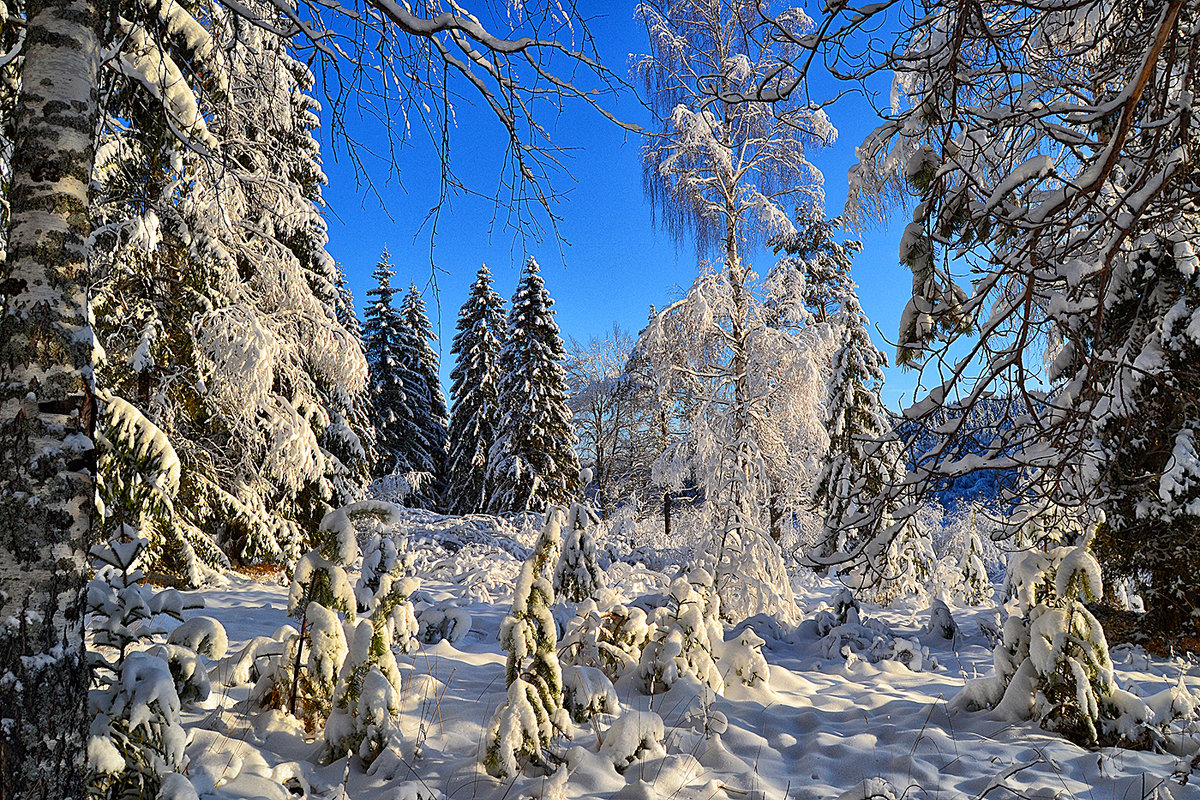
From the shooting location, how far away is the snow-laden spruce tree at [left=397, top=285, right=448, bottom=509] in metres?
24.9

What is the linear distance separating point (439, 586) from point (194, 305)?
477cm

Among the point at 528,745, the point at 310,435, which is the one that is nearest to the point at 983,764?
the point at 528,745

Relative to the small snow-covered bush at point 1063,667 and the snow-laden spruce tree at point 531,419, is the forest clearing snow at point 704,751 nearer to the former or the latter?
the small snow-covered bush at point 1063,667

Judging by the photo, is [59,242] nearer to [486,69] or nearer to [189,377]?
[486,69]

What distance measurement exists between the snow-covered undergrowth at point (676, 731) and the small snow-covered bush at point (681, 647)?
13 mm

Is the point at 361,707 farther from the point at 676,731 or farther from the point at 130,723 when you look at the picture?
the point at 676,731

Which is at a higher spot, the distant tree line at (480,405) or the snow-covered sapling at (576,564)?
the distant tree line at (480,405)

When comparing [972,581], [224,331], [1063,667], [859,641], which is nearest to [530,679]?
[1063,667]

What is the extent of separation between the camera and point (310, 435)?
8914mm

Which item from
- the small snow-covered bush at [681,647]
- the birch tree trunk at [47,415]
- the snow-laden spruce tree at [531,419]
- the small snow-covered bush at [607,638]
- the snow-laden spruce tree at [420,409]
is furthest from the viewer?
the snow-laden spruce tree at [420,409]

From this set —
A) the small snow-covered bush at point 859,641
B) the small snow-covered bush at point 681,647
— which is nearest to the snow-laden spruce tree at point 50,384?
the small snow-covered bush at point 681,647

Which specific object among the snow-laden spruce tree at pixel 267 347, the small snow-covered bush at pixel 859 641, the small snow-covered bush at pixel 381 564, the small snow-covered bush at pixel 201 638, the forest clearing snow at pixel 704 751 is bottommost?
the forest clearing snow at pixel 704 751

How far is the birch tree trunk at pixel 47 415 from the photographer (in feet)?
5.64

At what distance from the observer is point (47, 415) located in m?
1.85
